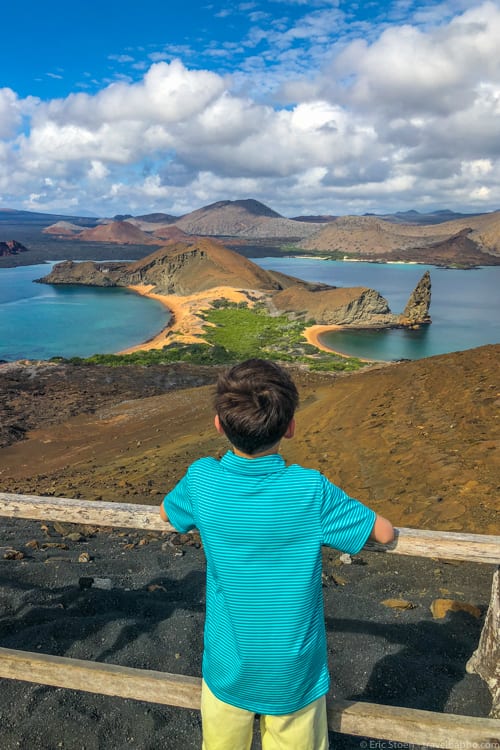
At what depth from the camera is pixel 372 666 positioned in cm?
327

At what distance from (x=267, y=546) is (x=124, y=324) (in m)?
57.0

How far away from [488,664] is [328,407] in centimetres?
1083

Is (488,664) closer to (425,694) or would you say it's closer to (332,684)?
(425,694)

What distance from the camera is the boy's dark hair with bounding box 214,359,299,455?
1.82m

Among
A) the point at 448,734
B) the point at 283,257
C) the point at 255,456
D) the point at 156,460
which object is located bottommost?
the point at 156,460

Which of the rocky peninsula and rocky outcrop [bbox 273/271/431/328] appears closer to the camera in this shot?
rocky outcrop [bbox 273/271/431/328]

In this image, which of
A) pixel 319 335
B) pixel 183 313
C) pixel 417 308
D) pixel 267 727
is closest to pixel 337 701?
pixel 267 727

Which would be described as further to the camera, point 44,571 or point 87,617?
point 44,571

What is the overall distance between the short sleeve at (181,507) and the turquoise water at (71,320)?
138 feet

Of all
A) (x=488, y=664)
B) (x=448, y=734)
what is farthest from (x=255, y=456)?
(x=488, y=664)

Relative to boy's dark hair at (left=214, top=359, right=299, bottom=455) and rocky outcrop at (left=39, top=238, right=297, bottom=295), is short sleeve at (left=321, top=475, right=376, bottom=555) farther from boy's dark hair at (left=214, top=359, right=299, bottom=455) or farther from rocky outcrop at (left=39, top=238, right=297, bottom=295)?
rocky outcrop at (left=39, top=238, right=297, bottom=295)

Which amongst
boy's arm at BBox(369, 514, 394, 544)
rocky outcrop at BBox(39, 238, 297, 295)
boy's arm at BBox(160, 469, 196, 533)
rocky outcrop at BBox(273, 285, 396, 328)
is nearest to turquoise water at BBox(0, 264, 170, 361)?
rocky outcrop at BBox(39, 238, 297, 295)

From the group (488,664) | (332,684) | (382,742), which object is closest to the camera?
(382,742)

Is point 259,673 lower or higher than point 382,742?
higher
